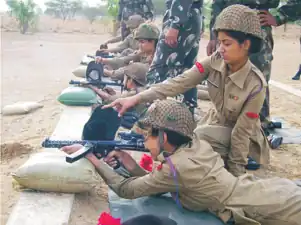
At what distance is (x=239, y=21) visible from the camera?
10.6ft

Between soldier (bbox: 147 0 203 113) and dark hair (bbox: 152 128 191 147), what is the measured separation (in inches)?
76.2

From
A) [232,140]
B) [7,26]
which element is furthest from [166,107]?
[7,26]

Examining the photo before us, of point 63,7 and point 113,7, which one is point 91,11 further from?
point 113,7

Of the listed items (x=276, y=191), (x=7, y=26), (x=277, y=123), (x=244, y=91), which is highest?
(x=244, y=91)

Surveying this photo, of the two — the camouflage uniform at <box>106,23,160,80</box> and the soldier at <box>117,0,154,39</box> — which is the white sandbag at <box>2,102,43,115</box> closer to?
the camouflage uniform at <box>106,23,160,80</box>

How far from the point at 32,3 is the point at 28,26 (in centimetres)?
108

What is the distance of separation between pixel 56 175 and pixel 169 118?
0.92 meters

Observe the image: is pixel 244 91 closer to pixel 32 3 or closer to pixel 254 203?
pixel 254 203

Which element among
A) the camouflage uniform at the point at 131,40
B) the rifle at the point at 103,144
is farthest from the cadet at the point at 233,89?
the camouflage uniform at the point at 131,40

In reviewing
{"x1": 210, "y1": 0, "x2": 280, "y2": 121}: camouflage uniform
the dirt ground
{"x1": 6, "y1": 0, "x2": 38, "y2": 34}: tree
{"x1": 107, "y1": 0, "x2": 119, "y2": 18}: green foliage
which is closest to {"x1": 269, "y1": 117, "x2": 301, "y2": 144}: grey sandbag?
the dirt ground

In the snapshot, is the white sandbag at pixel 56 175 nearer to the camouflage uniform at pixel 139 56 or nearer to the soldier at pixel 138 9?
the camouflage uniform at pixel 139 56

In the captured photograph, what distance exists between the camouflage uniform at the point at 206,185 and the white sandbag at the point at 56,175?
0.39m

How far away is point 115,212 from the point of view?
10.3 feet

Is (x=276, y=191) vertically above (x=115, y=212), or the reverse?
(x=276, y=191)
